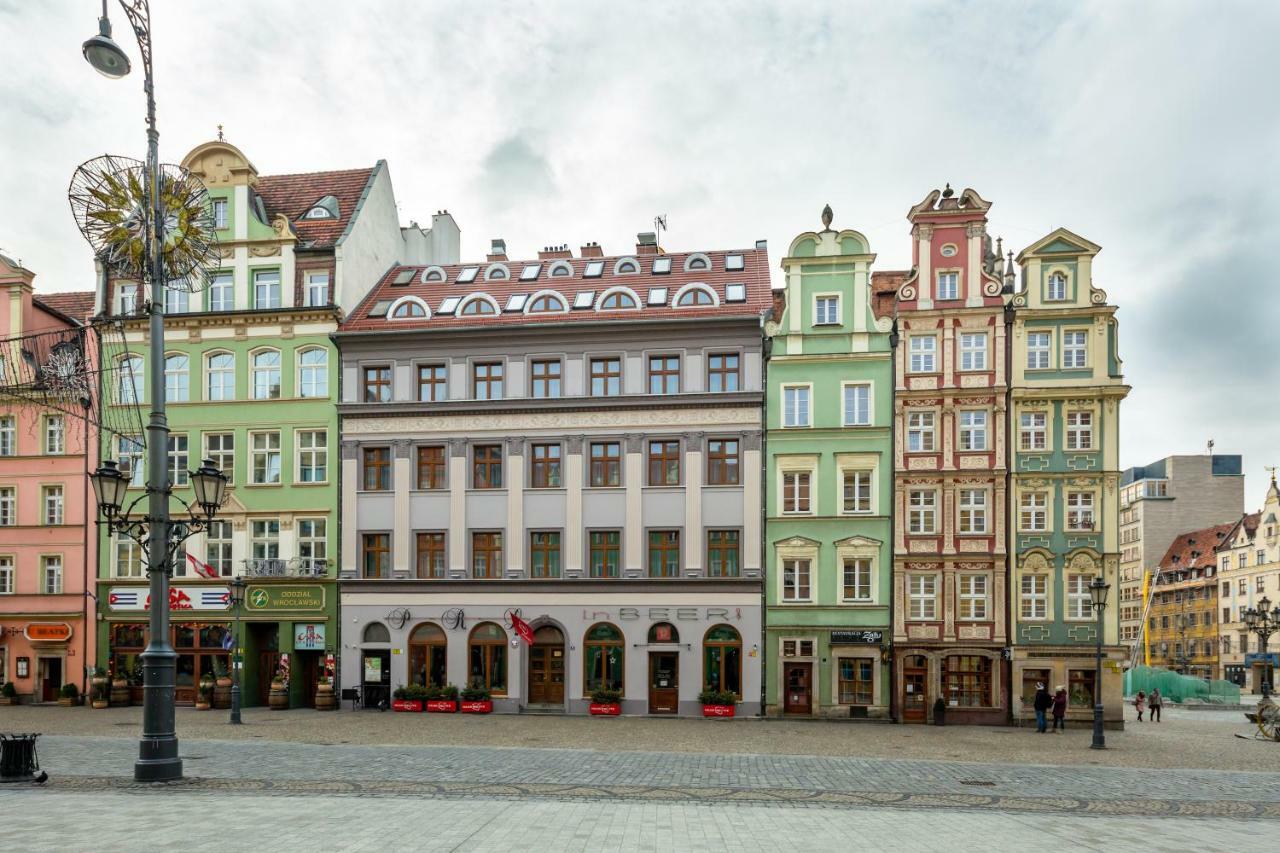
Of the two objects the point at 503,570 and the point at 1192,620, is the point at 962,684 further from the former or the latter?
the point at 1192,620

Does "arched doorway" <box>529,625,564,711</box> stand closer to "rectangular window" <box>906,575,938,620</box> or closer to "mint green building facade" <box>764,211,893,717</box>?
"mint green building facade" <box>764,211,893,717</box>

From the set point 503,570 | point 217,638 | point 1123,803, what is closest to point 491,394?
point 503,570

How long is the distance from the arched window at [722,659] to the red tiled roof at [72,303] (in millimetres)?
29642

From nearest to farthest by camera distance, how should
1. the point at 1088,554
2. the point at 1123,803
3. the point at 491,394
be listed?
the point at 1123,803
the point at 1088,554
the point at 491,394

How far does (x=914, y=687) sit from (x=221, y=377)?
28618mm

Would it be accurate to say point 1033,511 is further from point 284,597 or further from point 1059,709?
point 284,597

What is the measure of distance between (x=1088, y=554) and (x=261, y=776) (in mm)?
28514

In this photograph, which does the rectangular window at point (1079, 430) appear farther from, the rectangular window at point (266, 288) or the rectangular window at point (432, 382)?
the rectangular window at point (266, 288)

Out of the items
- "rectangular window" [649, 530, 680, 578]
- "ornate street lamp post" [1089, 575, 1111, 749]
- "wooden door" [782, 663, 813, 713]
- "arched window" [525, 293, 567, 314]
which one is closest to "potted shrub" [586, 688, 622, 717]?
"rectangular window" [649, 530, 680, 578]

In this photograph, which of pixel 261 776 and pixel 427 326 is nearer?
pixel 261 776

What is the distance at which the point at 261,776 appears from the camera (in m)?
19.4

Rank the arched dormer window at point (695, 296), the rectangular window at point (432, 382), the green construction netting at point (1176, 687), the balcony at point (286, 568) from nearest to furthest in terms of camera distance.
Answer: the arched dormer window at point (695, 296)
the balcony at point (286, 568)
the rectangular window at point (432, 382)
the green construction netting at point (1176, 687)

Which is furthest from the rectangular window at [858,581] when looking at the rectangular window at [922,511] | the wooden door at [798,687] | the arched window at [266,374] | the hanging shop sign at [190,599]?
the hanging shop sign at [190,599]

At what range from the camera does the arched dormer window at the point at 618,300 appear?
3916 cm
